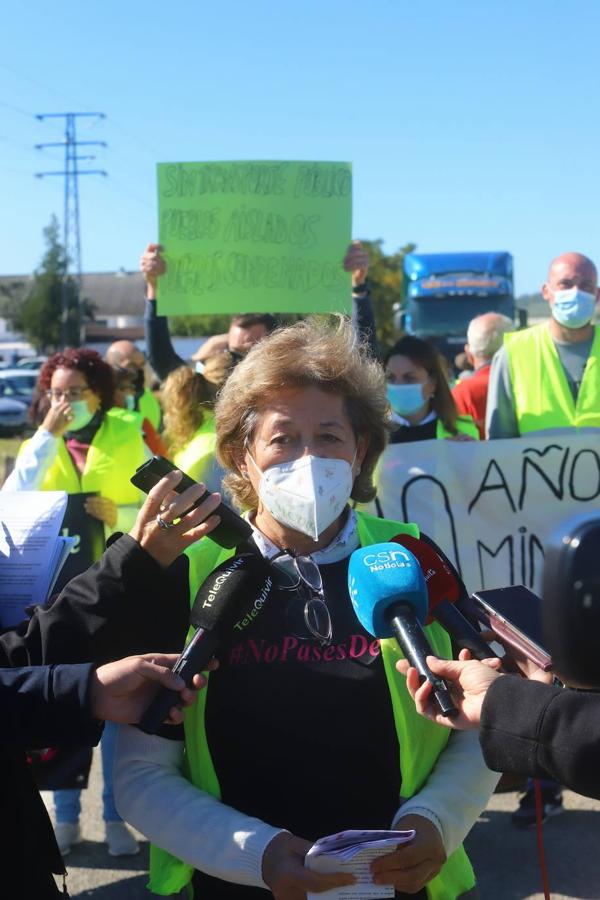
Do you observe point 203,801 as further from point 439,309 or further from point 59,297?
point 59,297

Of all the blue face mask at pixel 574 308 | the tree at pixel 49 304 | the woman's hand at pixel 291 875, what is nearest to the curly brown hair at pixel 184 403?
the blue face mask at pixel 574 308

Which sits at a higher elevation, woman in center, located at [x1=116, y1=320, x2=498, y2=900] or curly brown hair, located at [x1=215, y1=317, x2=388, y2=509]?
curly brown hair, located at [x1=215, y1=317, x2=388, y2=509]

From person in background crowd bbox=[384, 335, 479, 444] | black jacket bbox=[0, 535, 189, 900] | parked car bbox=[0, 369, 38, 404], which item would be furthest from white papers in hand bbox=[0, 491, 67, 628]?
parked car bbox=[0, 369, 38, 404]

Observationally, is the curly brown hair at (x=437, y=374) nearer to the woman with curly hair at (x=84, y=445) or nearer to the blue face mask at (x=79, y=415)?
the woman with curly hair at (x=84, y=445)

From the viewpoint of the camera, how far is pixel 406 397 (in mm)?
4891

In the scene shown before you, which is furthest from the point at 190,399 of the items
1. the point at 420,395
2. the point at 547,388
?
the point at 547,388

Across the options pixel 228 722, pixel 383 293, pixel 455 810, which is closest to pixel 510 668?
pixel 455 810

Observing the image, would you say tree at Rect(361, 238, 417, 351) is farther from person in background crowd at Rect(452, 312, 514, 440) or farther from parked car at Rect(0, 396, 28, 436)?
person in background crowd at Rect(452, 312, 514, 440)

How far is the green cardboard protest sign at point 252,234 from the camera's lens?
15.1 feet

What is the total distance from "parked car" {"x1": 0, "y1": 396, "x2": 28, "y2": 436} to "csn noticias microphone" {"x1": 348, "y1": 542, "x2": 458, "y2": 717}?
2572cm

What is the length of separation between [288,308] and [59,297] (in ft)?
183

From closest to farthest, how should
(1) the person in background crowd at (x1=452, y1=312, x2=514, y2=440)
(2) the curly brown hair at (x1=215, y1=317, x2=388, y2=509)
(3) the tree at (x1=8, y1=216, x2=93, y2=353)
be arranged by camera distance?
(2) the curly brown hair at (x1=215, y1=317, x2=388, y2=509) < (1) the person in background crowd at (x1=452, y1=312, x2=514, y2=440) < (3) the tree at (x1=8, y1=216, x2=93, y2=353)

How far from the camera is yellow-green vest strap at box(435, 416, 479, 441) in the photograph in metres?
4.98

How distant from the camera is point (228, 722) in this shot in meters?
2.14
